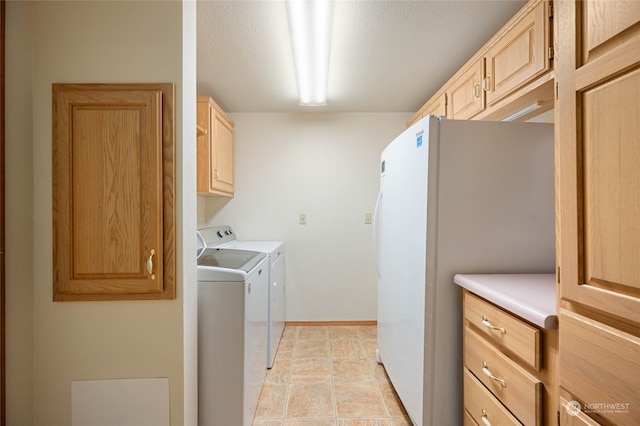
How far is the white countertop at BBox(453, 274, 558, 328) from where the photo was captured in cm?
85

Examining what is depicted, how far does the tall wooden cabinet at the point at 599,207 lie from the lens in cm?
61

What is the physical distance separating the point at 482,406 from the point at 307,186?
2353 millimetres

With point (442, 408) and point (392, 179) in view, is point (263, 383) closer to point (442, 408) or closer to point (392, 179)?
point (442, 408)

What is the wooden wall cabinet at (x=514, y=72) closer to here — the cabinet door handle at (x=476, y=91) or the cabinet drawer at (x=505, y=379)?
the cabinet door handle at (x=476, y=91)

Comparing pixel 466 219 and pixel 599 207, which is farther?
pixel 466 219

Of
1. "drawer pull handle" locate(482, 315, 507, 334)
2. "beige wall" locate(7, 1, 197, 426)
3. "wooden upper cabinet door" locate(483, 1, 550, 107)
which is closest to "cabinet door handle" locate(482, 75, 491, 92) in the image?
"wooden upper cabinet door" locate(483, 1, 550, 107)

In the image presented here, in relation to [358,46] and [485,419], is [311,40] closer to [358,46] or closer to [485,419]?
[358,46]

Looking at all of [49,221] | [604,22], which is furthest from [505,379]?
[49,221]

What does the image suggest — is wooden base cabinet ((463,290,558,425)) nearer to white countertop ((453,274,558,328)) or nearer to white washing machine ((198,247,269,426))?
white countertop ((453,274,558,328))

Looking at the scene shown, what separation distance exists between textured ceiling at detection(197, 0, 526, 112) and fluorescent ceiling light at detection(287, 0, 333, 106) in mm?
81

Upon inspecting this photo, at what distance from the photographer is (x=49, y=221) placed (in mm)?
1158

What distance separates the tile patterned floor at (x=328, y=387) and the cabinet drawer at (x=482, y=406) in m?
0.60

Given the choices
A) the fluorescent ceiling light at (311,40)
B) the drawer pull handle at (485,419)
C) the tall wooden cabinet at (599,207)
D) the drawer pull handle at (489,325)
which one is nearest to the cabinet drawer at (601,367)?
the tall wooden cabinet at (599,207)

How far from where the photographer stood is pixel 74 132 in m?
1.15
